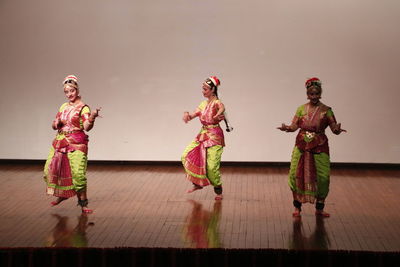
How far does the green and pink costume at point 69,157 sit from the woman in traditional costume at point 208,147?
43.0 inches

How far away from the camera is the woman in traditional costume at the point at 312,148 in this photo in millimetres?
5570

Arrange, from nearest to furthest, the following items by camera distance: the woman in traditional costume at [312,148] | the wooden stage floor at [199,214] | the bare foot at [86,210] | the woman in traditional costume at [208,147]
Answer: the wooden stage floor at [199,214]
the woman in traditional costume at [312,148]
the bare foot at [86,210]
the woman in traditional costume at [208,147]

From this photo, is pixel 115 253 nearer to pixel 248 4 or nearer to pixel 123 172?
pixel 123 172

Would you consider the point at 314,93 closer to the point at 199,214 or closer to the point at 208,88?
the point at 208,88

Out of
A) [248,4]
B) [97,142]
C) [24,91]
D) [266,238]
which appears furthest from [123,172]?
[266,238]

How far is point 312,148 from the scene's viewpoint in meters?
5.57

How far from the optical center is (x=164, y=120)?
8.34m

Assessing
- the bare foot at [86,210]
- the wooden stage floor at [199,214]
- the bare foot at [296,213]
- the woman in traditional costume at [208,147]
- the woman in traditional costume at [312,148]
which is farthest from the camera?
the woman in traditional costume at [208,147]

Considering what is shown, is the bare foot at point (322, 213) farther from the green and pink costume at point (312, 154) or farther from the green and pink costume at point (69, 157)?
the green and pink costume at point (69, 157)

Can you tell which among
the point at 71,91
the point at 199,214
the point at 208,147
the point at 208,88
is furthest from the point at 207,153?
the point at 71,91

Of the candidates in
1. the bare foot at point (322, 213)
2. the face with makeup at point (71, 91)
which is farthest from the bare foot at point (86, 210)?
the bare foot at point (322, 213)

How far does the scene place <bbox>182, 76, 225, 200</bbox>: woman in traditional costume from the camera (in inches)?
251

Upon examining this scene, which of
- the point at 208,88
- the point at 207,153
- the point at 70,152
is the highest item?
the point at 208,88

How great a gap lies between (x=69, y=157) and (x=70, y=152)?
0.04 meters
